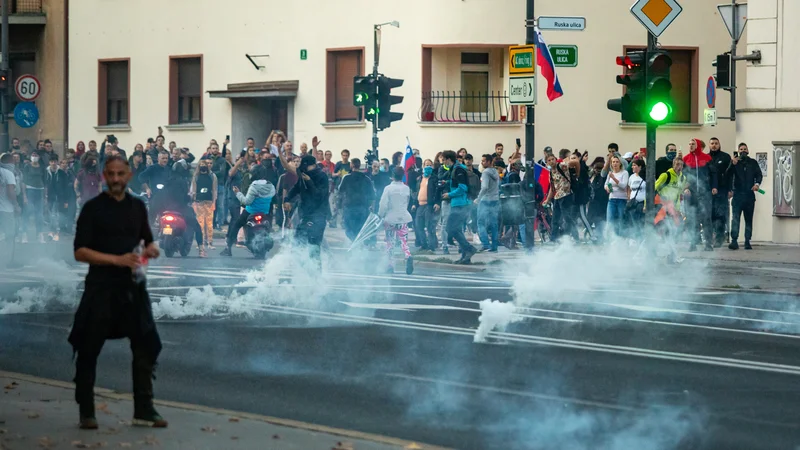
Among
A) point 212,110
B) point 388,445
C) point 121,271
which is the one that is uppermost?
point 212,110

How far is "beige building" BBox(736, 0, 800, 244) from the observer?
26.0 metres

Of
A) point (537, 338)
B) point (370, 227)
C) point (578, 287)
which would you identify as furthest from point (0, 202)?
point (537, 338)

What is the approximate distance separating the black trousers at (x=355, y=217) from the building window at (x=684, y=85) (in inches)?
551

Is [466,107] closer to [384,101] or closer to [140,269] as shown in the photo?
[384,101]

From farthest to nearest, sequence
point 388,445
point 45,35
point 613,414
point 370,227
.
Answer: point 45,35, point 370,227, point 613,414, point 388,445

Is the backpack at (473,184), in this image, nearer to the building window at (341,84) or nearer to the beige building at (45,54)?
the building window at (341,84)

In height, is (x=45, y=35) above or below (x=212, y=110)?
above

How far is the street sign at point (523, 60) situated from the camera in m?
21.8

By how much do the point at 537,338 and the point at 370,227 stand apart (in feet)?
34.0

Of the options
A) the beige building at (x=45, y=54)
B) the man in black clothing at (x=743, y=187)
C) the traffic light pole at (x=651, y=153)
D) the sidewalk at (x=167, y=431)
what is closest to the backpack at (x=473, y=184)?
the man in black clothing at (x=743, y=187)

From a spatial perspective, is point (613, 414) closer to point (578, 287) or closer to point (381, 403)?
point (381, 403)

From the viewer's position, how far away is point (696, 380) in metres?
10.1

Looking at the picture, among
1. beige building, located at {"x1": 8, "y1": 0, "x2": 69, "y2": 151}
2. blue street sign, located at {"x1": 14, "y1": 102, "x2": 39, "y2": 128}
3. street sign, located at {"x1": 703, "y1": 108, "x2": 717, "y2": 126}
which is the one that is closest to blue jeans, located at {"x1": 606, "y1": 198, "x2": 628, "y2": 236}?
street sign, located at {"x1": 703, "y1": 108, "x2": 717, "y2": 126}

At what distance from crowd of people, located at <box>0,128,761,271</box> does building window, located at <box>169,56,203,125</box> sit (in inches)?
377
